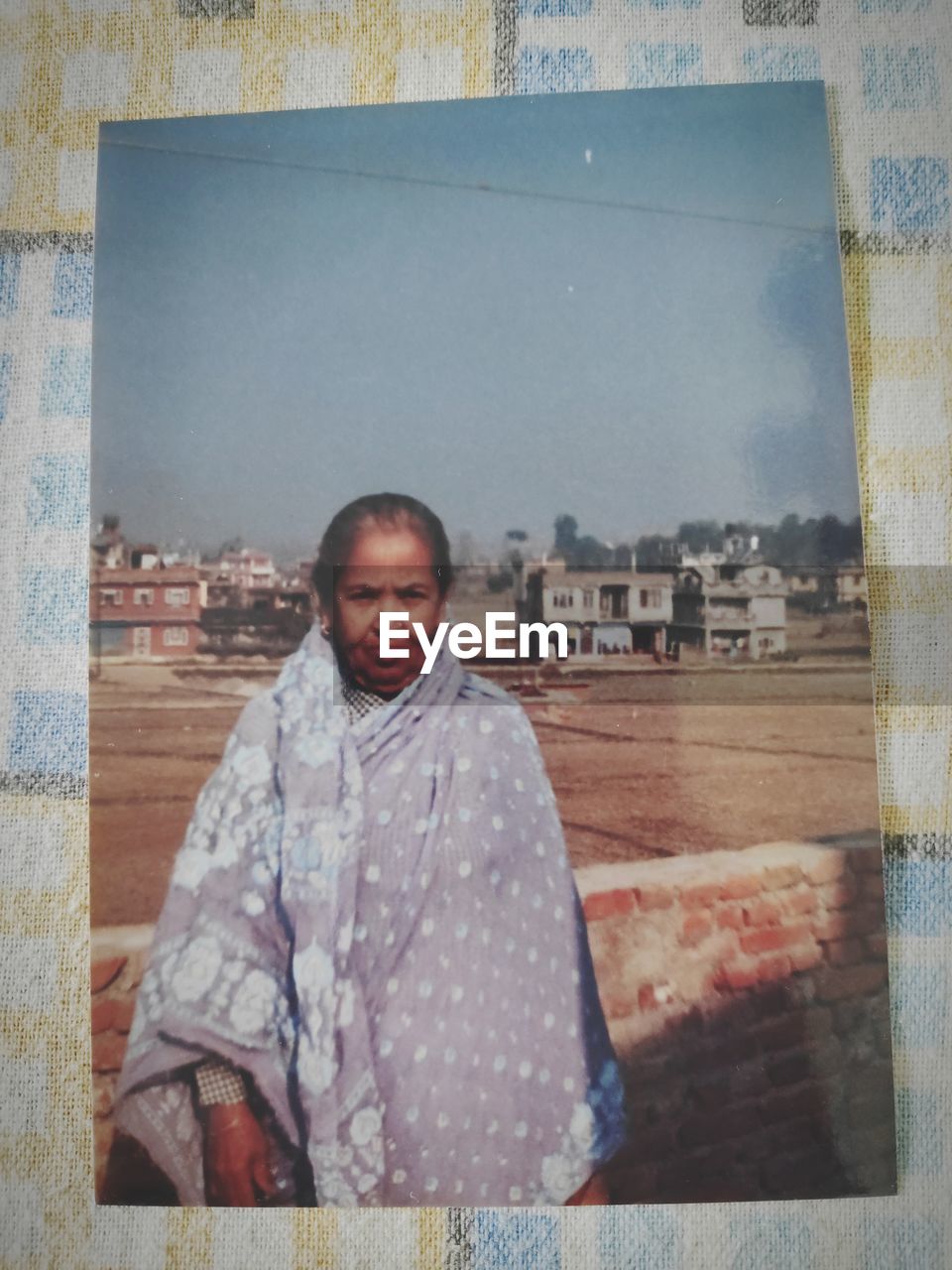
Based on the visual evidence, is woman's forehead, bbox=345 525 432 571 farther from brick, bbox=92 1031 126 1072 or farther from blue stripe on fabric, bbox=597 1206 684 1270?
blue stripe on fabric, bbox=597 1206 684 1270

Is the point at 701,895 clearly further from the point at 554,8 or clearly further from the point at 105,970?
the point at 554,8

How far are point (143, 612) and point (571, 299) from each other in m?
0.66

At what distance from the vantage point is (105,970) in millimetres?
954

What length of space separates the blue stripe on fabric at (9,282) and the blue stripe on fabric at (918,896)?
1.35 meters

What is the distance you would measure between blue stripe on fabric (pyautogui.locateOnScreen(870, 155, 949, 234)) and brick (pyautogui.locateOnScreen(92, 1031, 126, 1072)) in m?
1.41

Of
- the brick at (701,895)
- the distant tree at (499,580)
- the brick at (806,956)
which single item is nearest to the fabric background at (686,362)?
the brick at (806,956)

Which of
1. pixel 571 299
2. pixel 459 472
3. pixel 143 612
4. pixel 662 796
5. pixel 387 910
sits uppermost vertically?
pixel 571 299

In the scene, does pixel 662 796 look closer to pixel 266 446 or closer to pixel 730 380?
pixel 730 380

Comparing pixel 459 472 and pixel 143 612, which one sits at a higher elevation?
pixel 459 472

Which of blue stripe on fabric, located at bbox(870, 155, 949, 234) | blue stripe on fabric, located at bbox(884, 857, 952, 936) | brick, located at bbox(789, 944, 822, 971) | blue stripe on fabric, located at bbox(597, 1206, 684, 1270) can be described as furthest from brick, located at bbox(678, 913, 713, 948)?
blue stripe on fabric, located at bbox(870, 155, 949, 234)

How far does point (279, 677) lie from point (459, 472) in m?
0.33

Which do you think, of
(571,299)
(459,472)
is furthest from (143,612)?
(571,299)

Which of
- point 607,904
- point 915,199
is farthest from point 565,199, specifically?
point 607,904

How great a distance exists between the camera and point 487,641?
95 cm
